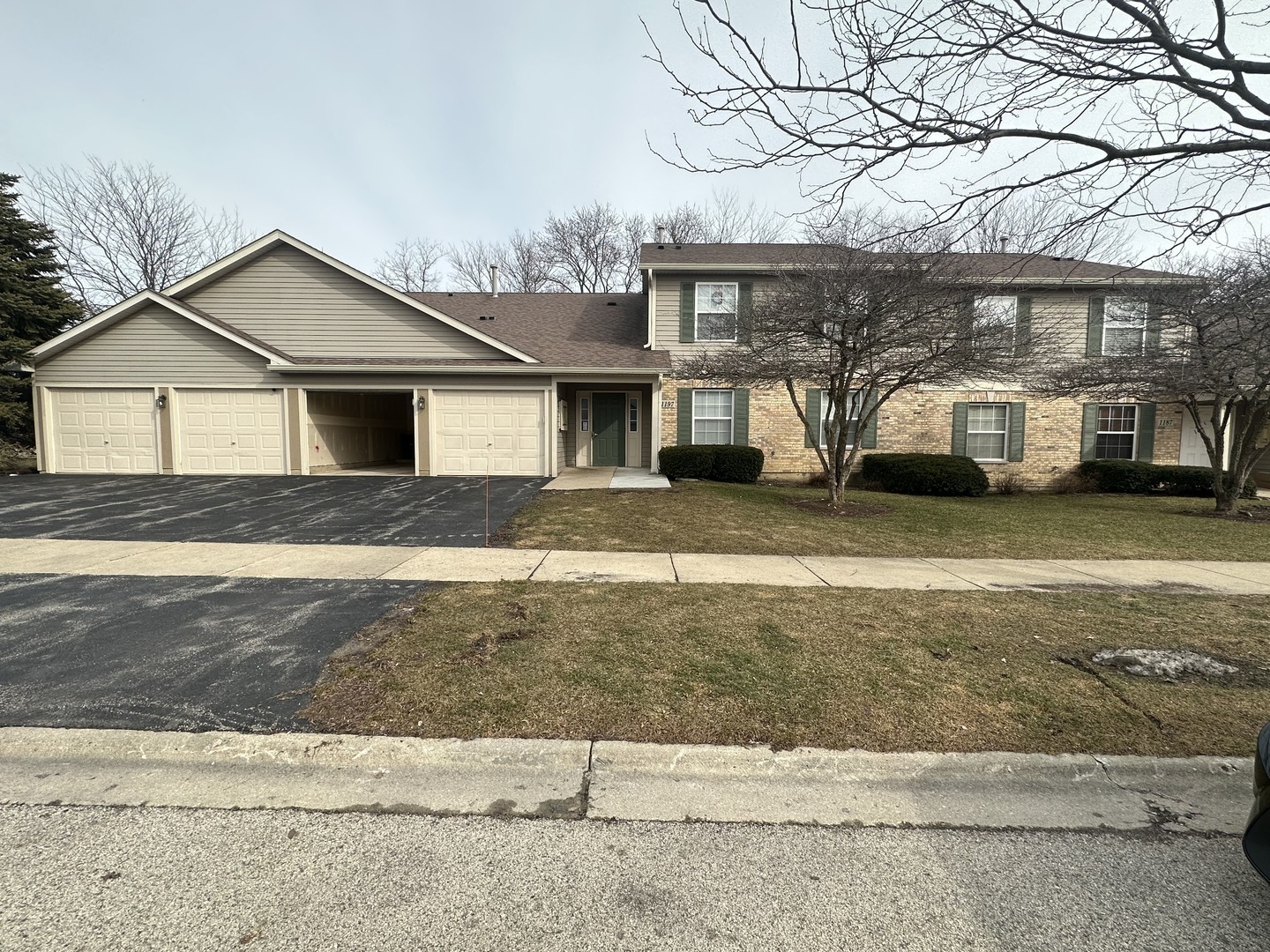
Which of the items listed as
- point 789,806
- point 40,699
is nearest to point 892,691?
point 789,806

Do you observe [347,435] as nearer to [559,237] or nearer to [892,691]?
[892,691]

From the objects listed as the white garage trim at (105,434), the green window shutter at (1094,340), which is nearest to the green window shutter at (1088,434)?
the green window shutter at (1094,340)

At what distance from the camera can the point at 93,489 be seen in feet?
39.4

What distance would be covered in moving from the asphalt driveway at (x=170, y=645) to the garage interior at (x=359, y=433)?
10133 mm

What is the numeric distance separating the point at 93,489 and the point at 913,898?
16028 mm

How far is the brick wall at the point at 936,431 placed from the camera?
16.0 meters

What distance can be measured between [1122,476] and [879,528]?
10848 mm

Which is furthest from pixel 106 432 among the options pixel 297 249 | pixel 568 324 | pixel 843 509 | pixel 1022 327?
pixel 1022 327

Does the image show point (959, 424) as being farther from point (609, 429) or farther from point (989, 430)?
point (609, 429)

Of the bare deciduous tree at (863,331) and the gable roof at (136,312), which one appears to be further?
the gable roof at (136,312)

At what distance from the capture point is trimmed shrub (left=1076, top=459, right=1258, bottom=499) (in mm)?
15039

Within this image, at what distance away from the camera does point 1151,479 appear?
15227mm

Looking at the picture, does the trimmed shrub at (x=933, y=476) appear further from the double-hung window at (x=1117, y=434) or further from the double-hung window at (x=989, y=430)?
the double-hung window at (x=1117, y=434)

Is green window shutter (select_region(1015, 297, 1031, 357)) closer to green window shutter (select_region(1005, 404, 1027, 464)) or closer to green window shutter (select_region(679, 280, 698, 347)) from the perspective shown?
green window shutter (select_region(1005, 404, 1027, 464))
